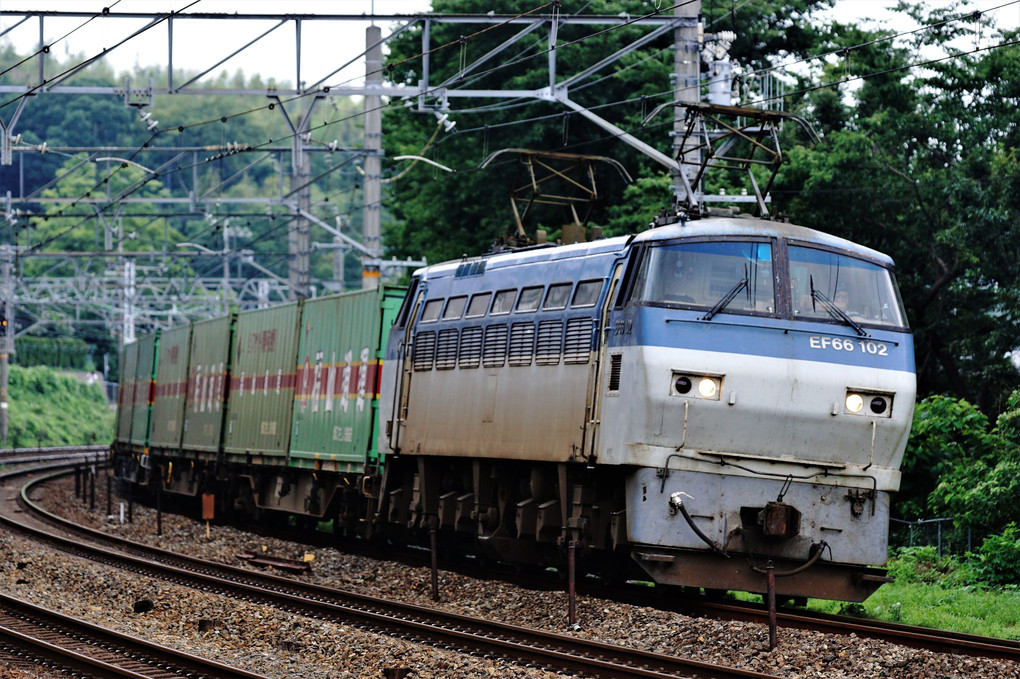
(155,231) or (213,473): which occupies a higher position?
(155,231)

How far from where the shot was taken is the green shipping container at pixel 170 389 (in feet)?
109

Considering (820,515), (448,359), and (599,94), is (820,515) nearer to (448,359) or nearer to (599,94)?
(448,359)

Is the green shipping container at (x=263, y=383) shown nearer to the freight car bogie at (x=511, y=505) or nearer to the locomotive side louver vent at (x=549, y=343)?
the freight car bogie at (x=511, y=505)

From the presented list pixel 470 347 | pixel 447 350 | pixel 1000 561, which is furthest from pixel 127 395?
pixel 1000 561

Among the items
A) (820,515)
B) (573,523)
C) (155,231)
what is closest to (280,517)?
(573,523)

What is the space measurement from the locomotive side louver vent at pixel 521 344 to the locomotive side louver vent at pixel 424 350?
2195 millimetres

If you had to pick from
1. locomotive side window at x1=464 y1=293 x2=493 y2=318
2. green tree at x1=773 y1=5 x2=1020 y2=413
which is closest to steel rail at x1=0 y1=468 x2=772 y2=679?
locomotive side window at x1=464 y1=293 x2=493 y2=318

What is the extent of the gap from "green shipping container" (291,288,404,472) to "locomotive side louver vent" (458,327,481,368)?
12.6 ft

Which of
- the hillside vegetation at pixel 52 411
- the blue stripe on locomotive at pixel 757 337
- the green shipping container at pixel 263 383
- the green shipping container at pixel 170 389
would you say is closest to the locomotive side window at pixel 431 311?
the blue stripe on locomotive at pixel 757 337

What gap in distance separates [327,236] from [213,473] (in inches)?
2952

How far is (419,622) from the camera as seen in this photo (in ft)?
50.0

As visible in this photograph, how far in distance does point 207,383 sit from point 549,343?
54.8 feet

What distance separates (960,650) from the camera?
12.5 m

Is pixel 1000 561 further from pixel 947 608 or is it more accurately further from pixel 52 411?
pixel 52 411
